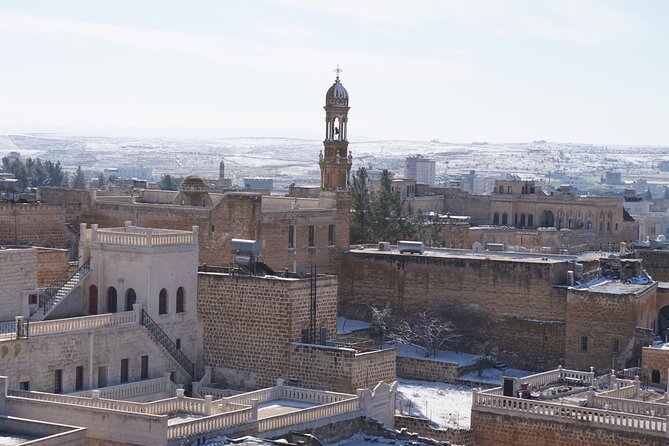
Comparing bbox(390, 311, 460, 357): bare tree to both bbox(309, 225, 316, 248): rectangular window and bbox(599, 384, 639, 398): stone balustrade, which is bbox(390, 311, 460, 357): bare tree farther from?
bbox(599, 384, 639, 398): stone balustrade

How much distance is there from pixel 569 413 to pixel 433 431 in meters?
5.45

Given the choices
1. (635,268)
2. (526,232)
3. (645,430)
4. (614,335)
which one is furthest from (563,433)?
(526,232)

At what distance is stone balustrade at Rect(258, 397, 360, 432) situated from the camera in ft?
122

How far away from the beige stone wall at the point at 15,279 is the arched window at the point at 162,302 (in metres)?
3.68

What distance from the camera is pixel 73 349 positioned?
4088cm

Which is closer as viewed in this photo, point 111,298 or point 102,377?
point 102,377

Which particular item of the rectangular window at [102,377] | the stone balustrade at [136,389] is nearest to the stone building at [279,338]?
the stone balustrade at [136,389]

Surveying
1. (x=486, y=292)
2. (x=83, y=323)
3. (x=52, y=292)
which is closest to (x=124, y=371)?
(x=83, y=323)

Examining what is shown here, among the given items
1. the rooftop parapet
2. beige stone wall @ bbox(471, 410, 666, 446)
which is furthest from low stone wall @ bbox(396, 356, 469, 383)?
beige stone wall @ bbox(471, 410, 666, 446)

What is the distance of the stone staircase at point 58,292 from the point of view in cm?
4365

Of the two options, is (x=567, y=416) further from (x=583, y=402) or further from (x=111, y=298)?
(x=111, y=298)

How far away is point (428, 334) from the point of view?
2325 inches

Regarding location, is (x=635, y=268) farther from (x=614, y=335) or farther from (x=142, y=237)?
(x=142, y=237)

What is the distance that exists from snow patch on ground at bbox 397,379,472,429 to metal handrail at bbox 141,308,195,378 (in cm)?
734
